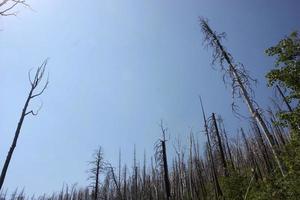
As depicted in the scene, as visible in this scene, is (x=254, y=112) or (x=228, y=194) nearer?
(x=254, y=112)

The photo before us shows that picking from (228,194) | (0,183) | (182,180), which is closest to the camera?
(0,183)

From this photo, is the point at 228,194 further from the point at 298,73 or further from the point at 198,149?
the point at 198,149

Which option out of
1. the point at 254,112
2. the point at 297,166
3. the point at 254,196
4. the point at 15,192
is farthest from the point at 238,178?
the point at 15,192

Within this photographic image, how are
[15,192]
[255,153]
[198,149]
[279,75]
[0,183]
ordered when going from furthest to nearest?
[15,192]
[198,149]
[255,153]
[279,75]
[0,183]

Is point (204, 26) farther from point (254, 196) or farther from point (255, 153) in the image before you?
point (255, 153)

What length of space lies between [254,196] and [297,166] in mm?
4719

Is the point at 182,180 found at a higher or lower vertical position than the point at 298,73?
higher

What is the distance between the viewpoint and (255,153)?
44.1m

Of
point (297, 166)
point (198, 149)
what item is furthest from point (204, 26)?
point (198, 149)

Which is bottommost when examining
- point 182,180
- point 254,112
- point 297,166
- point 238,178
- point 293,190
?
point 293,190

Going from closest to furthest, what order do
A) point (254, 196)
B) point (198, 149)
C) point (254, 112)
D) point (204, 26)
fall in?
point (254, 112) < point (254, 196) < point (204, 26) < point (198, 149)

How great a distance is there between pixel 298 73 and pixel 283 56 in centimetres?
92

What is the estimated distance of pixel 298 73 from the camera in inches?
329

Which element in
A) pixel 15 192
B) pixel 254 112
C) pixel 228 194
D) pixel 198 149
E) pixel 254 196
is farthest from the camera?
pixel 15 192
